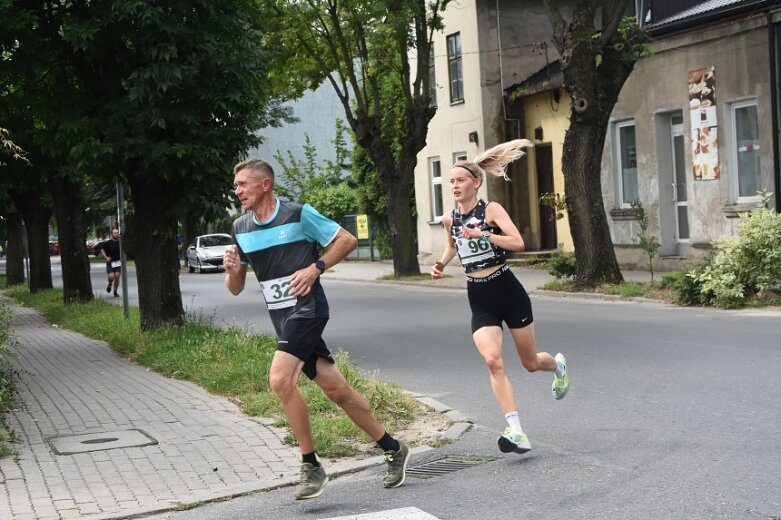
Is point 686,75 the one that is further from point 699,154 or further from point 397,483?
point 397,483

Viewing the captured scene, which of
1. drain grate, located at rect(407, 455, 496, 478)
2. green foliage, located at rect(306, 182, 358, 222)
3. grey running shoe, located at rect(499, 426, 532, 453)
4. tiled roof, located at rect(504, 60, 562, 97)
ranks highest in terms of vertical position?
tiled roof, located at rect(504, 60, 562, 97)

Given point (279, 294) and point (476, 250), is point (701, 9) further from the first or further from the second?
point (279, 294)

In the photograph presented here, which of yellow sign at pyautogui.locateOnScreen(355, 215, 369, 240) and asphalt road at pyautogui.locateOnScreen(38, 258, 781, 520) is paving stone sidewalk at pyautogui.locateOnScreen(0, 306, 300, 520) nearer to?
asphalt road at pyautogui.locateOnScreen(38, 258, 781, 520)

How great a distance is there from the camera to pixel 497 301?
292 inches

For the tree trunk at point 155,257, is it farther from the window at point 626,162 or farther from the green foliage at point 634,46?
the window at point 626,162

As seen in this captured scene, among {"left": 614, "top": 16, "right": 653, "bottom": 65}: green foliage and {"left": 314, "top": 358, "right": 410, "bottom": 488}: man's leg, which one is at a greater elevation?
{"left": 614, "top": 16, "right": 653, "bottom": 65}: green foliage

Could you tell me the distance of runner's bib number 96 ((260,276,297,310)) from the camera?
6461mm

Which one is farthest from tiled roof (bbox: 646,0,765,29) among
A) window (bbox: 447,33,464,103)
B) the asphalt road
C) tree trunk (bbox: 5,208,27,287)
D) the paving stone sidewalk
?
tree trunk (bbox: 5,208,27,287)

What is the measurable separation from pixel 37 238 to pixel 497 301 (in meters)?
26.4

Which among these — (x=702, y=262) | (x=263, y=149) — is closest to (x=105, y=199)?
(x=263, y=149)

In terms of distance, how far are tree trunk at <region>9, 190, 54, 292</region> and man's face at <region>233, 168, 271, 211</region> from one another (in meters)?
26.1

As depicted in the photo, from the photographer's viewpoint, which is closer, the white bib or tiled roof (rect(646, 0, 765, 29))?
the white bib

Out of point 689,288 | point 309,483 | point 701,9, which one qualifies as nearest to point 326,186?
point 701,9

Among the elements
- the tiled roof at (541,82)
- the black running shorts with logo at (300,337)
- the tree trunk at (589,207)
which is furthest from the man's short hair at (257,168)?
the tiled roof at (541,82)
